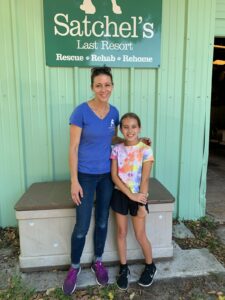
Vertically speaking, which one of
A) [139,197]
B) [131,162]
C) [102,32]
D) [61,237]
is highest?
[102,32]

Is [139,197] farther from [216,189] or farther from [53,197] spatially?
[216,189]

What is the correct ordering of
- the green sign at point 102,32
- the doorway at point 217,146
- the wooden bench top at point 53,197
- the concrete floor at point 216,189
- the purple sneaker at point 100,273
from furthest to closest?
1. the doorway at point 217,146
2. the concrete floor at point 216,189
3. the green sign at point 102,32
4. the wooden bench top at point 53,197
5. the purple sneaker at point 100,273

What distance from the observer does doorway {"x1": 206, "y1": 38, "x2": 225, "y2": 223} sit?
4219 mm

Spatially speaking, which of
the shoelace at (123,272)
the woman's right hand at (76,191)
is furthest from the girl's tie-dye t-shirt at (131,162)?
the shoelace at (123,272)

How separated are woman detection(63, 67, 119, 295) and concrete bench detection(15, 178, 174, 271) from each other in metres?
0.29

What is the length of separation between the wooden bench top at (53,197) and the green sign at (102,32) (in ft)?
4.21

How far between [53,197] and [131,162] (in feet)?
2.86

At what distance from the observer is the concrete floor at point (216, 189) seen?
3925 millimetres

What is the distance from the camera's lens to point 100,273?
2412 mm

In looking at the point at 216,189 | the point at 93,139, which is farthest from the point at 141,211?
the point at 216,189

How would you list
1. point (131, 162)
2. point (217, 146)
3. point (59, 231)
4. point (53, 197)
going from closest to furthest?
point (131, 162) → point (59, 231) → point (53, 197) → point (217, 146)

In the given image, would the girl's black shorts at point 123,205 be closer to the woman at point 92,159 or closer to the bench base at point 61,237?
the woman at point 92,159

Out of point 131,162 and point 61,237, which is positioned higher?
point 131,162

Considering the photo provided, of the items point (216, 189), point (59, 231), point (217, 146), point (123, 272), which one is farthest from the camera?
point (217, 146)
